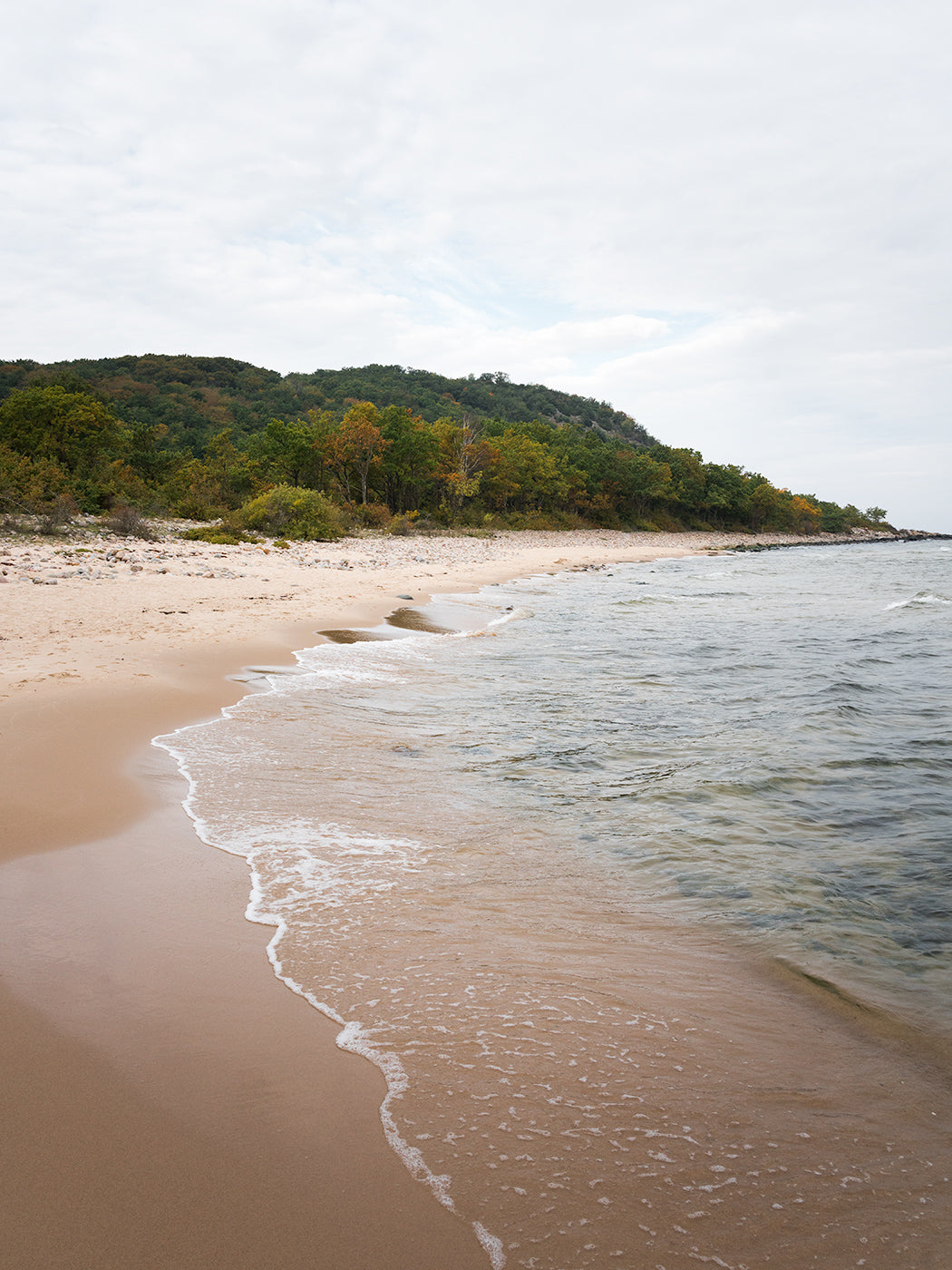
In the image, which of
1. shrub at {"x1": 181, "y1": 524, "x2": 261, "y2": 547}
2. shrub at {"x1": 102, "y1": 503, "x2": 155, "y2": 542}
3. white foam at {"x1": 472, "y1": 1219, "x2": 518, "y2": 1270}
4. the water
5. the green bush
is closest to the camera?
white foam at {"x1": 472, "y1": 1219, "x2": 518, "y2": 1270}

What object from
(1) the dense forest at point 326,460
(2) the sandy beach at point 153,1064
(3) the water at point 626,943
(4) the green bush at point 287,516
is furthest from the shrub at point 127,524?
(2) the sandy beach at point 153,1064

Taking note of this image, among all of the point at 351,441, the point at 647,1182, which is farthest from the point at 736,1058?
the point at 351,441

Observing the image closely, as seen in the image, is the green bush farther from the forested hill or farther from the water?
the forested hill

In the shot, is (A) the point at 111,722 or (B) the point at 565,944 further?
(A) the point at 111,722

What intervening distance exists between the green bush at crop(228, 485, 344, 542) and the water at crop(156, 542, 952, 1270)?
2321 cm

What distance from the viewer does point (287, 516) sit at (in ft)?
100

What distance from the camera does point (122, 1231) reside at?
1.62 metres

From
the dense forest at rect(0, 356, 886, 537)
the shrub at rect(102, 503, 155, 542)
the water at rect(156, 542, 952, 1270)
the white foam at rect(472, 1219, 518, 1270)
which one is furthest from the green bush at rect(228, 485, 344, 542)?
the white foam at rect(472, 1219, 518, 1270)

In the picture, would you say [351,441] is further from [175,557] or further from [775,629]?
[775,629]

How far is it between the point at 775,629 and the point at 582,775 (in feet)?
33.2

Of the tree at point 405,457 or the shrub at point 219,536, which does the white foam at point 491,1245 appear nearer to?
the shrub at point 219,536

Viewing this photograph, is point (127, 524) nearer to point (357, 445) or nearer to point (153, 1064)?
point (357, 445)

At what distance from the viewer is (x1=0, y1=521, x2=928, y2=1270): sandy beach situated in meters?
1.65

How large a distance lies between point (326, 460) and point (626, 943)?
→ 4168 cm
